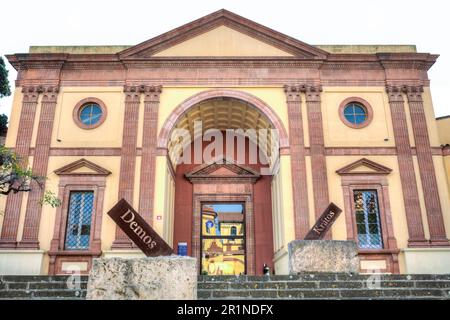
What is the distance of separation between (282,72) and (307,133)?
297 cm

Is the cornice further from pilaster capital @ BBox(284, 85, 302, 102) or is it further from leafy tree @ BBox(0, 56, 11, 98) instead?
pilaster capital @ BBox(284, 85, 302, 102)

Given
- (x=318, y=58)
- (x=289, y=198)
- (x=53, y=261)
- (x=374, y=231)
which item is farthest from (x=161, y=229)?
(x=318, y=58)

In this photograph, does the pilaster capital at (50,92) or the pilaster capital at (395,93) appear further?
the pilaster capital at (395,93)

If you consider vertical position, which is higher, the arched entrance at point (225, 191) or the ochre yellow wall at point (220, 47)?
the ochre yellow wall at point (220, 47)

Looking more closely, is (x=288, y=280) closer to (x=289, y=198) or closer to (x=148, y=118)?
(x=289, y=198)

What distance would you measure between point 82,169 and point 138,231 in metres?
11.5

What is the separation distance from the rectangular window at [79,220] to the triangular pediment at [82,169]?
0.81 metres

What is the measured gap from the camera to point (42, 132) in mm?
16500

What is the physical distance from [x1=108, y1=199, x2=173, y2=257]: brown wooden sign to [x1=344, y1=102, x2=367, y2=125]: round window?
13.5m

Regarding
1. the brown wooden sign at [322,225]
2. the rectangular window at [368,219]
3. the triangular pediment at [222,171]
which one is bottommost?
the brown wooden sign at [322,225]

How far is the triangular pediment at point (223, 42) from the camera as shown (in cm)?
1739

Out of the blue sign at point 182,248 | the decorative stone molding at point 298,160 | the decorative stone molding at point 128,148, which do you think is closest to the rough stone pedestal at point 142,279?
the decorative stone molding at point 128,148

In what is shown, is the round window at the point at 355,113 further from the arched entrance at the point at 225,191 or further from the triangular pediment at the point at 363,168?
the arched entrance at the point at 225,191

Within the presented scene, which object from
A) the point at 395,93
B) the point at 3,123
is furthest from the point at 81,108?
the point at 395,93
